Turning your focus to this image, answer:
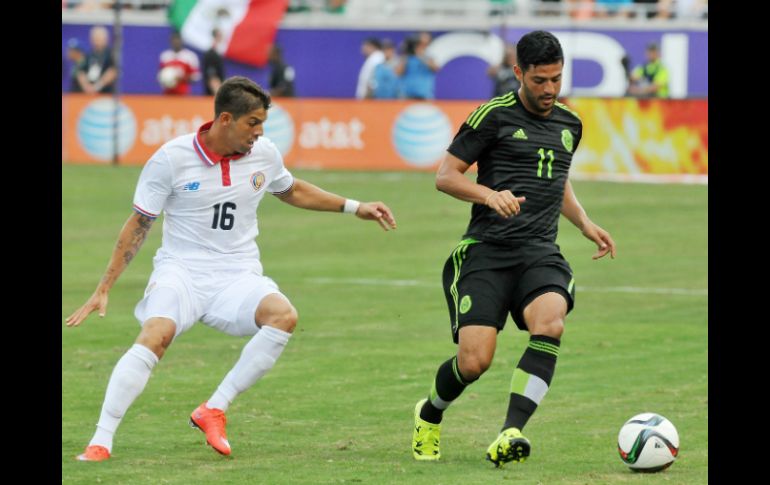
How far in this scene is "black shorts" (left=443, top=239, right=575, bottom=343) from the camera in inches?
344

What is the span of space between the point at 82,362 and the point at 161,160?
397cm

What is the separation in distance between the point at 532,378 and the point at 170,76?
82.9ft

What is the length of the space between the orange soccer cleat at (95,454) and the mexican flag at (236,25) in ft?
88.0

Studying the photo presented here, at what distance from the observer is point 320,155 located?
32.0 m

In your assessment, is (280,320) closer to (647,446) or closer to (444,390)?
(444,390)

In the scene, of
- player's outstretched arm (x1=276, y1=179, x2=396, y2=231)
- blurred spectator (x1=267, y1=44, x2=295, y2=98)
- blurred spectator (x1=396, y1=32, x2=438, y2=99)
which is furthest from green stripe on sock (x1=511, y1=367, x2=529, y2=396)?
blurred spectator (x1=267, y1=44, x2=295, y2=98)

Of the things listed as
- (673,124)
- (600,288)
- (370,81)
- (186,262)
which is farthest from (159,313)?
(370,81)

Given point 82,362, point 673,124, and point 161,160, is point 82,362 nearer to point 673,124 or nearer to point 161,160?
point 161,160

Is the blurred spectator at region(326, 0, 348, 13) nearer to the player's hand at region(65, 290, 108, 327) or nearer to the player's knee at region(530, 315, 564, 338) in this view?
the player's hand at region(65, 290, 108, 327)

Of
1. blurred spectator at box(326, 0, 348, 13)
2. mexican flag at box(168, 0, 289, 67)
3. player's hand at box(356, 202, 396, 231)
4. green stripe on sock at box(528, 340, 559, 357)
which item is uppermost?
blurred spectator at box(326, 0, 348, 13)

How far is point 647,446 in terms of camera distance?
338 inches

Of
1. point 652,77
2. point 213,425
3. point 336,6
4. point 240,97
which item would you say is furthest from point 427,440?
point 336,6

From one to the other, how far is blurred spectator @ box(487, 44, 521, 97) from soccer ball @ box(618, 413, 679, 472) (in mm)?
22995

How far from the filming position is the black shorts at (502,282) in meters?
8.74
